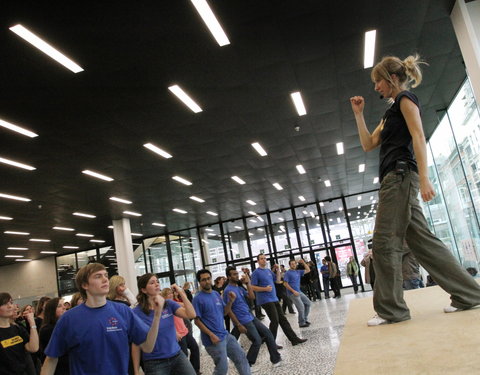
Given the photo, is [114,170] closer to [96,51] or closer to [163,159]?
[163,159]

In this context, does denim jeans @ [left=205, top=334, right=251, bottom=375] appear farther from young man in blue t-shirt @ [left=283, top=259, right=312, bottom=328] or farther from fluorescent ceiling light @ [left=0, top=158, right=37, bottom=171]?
A: fluorescent ceiling light @ [left=0, top=158, right=37, bottom=171]

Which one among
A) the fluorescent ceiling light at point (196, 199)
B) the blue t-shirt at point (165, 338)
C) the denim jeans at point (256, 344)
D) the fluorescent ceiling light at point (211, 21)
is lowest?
the denim jeans at point (256, 344)

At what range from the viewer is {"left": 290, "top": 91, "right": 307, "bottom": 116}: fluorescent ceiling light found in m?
6.74

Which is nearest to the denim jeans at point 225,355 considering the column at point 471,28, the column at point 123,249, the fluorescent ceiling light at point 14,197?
the column at point 471,28

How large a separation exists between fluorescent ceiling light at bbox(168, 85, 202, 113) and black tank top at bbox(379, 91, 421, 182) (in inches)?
176

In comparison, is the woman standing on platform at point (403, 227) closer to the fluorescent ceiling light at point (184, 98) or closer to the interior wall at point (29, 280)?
the fluorescent ceiling light at point (184, 98)

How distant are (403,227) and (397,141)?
0.38 meters

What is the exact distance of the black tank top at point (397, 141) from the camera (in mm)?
1717

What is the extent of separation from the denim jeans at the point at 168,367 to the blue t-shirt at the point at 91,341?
1.07 metres

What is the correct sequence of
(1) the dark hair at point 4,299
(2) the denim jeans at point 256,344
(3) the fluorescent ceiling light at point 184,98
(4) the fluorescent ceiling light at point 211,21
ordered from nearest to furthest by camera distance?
(1) the dark hair at point 4,299 → (4) the fluorescent ceiling light at point 211,21 → (2) the denim jeans at point 256,344 → (3) the fluorescent ceiling light at point 184,98

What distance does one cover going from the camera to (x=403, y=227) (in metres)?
1.65

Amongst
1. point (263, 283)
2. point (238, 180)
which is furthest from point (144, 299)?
point (238, 180)

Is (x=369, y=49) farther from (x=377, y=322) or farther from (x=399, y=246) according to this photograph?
(x=377, y=322)

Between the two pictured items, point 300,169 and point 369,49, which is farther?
point 300,169
